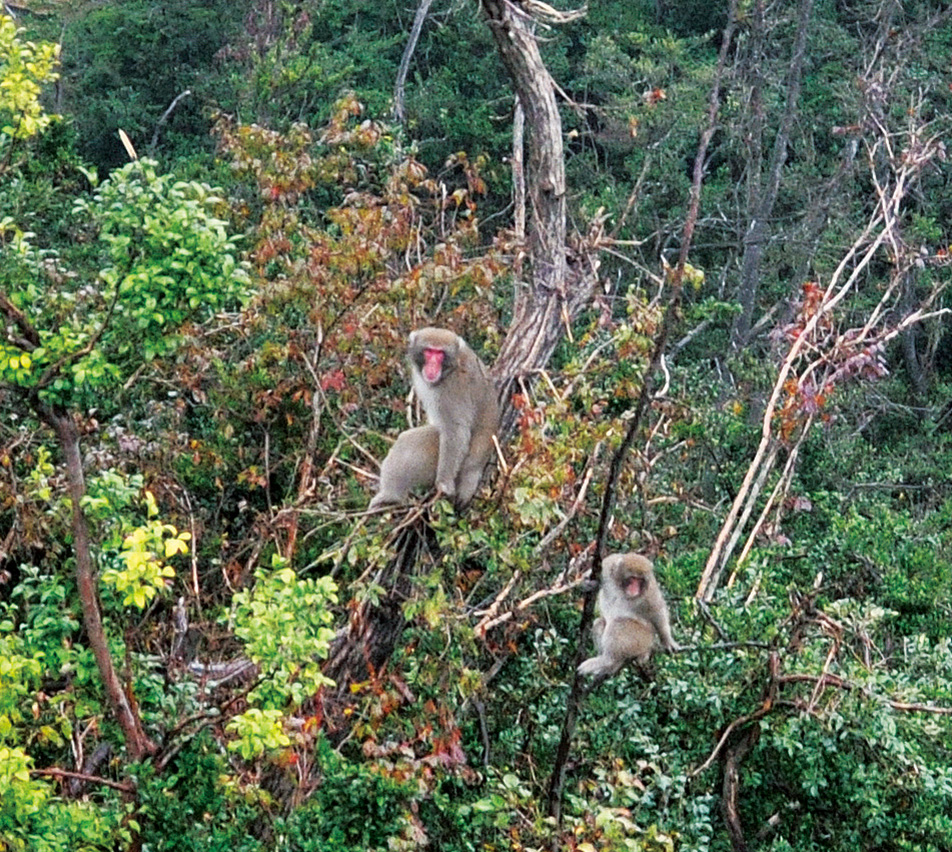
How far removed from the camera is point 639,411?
4777 millimetres

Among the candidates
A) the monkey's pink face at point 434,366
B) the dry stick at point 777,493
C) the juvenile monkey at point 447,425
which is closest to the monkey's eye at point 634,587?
the juvenile monkey at point 447,425

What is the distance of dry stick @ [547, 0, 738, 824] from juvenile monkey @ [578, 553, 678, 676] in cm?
130

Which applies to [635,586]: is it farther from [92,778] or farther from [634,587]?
[92,778]

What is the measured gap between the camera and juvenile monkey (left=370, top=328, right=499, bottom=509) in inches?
276

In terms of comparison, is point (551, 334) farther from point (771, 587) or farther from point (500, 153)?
point (500, 153)

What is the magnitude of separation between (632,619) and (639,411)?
3178mm

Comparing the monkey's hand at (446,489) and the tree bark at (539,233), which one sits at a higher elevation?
the tree bark at (539,233)

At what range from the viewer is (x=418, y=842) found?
240 inches

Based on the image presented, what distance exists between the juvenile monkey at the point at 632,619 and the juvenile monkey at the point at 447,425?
102 centimetres

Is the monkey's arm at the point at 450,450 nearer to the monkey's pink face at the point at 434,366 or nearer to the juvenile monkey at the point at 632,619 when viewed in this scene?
the monkey's pink face at the point at 434,366

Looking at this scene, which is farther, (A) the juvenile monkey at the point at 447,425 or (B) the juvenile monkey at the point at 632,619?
(B) the juvenile monkey at the point at 632,619

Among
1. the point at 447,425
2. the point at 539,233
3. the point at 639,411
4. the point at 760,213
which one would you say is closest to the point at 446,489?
the point at 447,425

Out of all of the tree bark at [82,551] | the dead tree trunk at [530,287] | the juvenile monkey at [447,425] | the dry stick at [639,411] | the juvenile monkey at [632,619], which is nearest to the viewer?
the dry stick at [639,411]

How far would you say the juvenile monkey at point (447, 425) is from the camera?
23.0 feet
